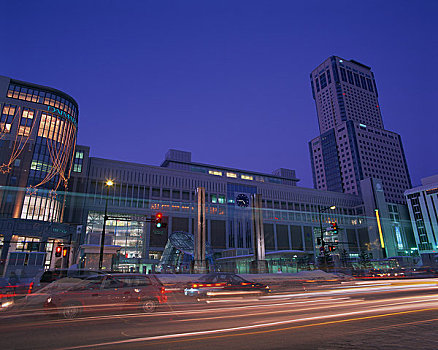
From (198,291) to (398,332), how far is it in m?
12.3

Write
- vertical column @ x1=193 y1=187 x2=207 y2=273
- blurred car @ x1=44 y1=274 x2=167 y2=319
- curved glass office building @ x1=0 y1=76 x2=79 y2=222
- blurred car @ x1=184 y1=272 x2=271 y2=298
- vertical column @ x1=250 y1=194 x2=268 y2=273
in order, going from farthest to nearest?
curved glass office building @ x1=0 y1=76 x2=79 y2=222, vertical column @ x1=250 y1=194 x2=268 y2=273, vertical column @ x1=193 y1=187 x2=207 y2=273, blurred car @ x1=184 y1=272 x2=271 y2=298, blurred car @ x1=44 y1=274 x2=167 y2=319

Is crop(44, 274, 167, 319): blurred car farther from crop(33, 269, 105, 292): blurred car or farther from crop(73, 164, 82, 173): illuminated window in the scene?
crop(73, 164, 82, 173): illuminated window

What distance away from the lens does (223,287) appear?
17.6m

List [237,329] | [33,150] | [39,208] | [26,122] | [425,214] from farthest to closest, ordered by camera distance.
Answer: [425,214] → [26,122] → [33,150] → [39,208] → [237,329]

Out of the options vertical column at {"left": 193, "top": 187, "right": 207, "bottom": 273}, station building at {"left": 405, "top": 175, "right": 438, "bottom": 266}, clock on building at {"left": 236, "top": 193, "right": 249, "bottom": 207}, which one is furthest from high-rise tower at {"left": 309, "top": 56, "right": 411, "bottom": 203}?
vertical column at {"left": 193, "top": 187, "right": 207, "bottom": 273}

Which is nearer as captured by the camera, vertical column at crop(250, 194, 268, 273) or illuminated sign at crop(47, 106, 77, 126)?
vertical column at crop(250, 194, 268, 273)

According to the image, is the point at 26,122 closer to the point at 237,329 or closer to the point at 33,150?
the point at 33,150

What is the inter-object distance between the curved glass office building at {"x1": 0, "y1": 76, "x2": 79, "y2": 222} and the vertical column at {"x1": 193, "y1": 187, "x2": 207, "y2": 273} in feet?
120

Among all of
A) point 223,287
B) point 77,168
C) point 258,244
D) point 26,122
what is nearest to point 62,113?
point 26,122

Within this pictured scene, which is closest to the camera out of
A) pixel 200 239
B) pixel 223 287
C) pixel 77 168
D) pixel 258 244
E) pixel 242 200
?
pixel 223 287

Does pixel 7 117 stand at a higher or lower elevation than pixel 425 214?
higher

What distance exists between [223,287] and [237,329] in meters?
9.96

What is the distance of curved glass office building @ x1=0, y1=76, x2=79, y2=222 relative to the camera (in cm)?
5666

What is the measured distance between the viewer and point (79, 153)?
2931 inches
